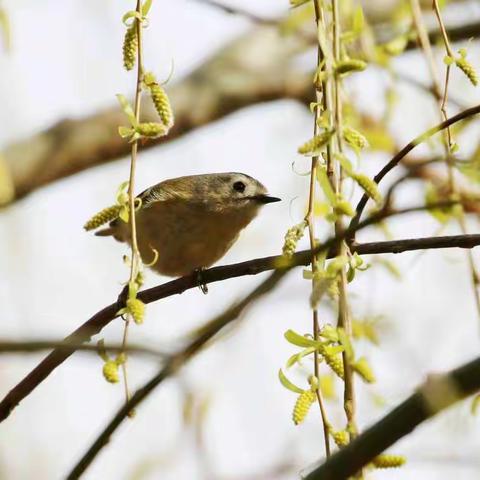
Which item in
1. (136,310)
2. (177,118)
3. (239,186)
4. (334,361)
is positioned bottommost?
(177,118)

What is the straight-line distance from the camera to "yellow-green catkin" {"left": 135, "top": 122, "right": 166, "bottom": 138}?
2.17m

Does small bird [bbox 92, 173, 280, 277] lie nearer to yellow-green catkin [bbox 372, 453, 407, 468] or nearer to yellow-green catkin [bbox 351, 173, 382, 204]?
yellow-green catkin [bbox 351, 173, 382, 204]

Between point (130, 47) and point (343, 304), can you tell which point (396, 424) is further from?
point (130, 47)

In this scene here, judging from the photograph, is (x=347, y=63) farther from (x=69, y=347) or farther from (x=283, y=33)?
(x=283, y=33)

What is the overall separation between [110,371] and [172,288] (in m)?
0.76

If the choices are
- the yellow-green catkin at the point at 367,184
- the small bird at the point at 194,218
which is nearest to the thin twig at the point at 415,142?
the yellow-green catkin at the point at 367,184

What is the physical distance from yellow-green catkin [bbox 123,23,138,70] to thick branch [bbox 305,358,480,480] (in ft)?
3.64

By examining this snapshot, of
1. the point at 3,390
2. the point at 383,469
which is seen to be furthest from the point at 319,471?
the point at 3,390

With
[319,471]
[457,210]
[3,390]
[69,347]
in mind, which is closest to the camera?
[69,347]

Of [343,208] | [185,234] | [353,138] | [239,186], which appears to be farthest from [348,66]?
[239,186]

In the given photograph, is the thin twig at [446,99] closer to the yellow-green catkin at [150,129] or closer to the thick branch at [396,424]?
the yellow-green catkin at [150,129]

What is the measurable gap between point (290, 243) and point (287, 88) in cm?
537

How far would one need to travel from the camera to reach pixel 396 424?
154cm

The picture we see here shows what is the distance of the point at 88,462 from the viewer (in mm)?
1612
